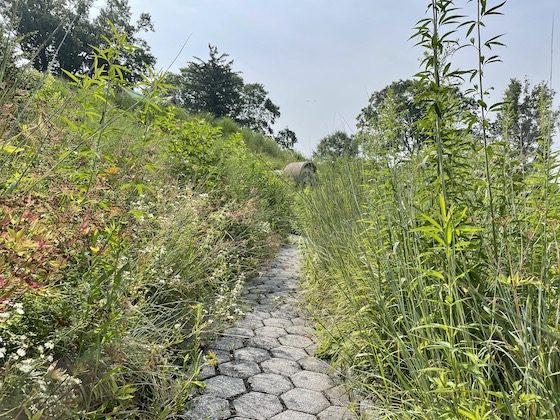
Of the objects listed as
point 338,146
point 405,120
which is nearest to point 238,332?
point 405,120

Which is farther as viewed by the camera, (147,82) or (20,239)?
(147,82)

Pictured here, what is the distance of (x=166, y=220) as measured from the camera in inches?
117

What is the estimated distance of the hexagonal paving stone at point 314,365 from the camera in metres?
2.51

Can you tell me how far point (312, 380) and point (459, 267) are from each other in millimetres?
1163

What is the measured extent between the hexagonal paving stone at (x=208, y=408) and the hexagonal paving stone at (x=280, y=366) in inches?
18.7

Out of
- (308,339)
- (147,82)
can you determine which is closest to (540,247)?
(308,339)

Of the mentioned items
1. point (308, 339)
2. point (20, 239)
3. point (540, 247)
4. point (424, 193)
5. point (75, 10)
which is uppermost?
point (75, 10)

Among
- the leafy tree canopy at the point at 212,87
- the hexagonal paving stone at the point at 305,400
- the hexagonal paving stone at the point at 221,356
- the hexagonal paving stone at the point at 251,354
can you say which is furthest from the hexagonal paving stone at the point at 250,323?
the leafy tree canopy at the point at 212,87

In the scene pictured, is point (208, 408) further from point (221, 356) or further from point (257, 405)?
point (221, 356)

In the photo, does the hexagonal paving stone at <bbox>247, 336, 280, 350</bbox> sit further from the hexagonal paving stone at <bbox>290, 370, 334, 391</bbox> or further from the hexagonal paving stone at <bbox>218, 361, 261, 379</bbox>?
the hexagonal paving stone at <bbox>290, 370, 334, 391</bbox>

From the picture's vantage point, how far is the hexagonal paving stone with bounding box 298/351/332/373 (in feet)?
8.23

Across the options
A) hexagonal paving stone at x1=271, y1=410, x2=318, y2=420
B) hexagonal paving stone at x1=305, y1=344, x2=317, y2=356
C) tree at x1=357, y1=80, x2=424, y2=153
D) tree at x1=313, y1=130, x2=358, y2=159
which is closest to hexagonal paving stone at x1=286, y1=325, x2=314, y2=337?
hexagonal paving stone at x1=305, y1=344, x2=317, y2=356

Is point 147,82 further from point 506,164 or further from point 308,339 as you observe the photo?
point 308,339

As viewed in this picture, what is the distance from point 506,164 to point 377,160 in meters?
0.94
